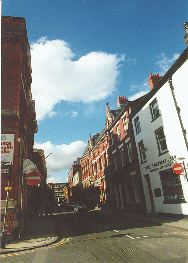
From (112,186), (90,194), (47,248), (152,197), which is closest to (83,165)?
(90,194)

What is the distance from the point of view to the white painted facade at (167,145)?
14466 mm

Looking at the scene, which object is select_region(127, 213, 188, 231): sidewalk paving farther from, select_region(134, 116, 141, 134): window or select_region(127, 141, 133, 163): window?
select_region(134, 116, 141, 134): window

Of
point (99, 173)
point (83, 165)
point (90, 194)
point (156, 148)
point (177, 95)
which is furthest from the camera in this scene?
point (83, 165)

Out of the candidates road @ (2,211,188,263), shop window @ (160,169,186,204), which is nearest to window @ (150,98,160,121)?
shop window @ (160,169,186,204)

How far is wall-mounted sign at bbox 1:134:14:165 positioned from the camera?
12.2 m

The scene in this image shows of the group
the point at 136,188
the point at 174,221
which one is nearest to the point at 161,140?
the point at 174,221

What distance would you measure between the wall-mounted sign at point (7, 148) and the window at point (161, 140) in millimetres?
12456

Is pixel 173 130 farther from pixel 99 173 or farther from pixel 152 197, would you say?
pixel 99 173

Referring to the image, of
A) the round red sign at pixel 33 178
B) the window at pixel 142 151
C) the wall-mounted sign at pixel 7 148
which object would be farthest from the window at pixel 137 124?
the wall-mounted sign at pixel 7 148

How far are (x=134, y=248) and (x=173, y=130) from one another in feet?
34.6

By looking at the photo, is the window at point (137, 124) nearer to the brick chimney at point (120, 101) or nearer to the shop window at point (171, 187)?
the shop window at point (171, 187)

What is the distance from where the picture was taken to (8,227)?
A: 11188 millimetres

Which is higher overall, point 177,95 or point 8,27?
point 8,27

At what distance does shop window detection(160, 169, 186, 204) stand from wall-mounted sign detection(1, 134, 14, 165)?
1260 centimetres
